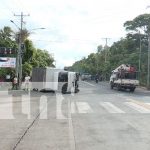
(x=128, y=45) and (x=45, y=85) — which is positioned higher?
(x=128, y=45)

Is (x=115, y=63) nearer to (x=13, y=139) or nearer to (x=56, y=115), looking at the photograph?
(x=56, y=115)

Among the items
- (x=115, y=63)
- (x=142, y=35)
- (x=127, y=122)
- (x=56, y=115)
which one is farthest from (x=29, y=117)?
(x=115, y=63)

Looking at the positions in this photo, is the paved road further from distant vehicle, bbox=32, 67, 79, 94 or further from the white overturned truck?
the white overturned truck

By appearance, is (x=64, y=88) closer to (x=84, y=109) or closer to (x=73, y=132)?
(x=84, y=109)

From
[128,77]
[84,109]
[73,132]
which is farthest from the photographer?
[128,77]

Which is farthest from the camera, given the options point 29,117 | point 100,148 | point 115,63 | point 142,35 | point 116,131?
point 115,63

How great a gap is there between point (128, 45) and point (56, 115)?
6675 cm

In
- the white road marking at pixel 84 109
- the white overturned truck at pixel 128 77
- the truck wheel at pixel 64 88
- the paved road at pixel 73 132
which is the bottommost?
the white road marking at pixel 84 109

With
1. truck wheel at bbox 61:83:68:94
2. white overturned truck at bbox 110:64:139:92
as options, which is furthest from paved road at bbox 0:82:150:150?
white overturned truck at bbox 110:64:139:92

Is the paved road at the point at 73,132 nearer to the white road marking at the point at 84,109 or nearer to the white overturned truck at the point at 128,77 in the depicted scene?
the white road marking at the point at 84,109

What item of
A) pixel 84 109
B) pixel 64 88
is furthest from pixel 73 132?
pixel 64 88

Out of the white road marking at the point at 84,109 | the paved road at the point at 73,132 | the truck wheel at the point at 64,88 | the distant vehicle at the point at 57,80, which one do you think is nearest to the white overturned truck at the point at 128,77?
the distant vehicle at the point at 57,80

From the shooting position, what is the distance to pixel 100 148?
39.1 ft

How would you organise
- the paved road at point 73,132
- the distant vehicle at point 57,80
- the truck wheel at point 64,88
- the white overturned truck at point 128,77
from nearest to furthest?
1. the paved road at point 73,132
2. the truck wheel at point 64,88
3. the distant vehicle at point 57,80
4. the white overturned truck at point 128,77
